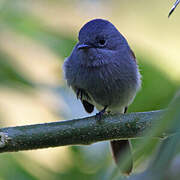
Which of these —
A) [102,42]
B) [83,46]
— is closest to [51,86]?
[83,46]

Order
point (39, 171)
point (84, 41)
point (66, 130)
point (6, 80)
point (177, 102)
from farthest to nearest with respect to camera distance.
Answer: point (84, 41), point (6, 80), point (66, 130), point (39, 171), point (177, 102)

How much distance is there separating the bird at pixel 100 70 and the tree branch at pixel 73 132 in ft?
3.04

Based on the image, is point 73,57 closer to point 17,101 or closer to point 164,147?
point 17,101

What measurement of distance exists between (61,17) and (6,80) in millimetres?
3567

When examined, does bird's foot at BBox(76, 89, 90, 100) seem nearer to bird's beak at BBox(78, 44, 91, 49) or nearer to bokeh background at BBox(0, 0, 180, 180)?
bokeh background at BBox(0, 0, 180, 180)

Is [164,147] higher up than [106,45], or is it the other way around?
[164,147]

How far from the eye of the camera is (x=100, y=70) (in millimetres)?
3191

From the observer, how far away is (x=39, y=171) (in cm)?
194

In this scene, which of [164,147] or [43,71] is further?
[43,71]

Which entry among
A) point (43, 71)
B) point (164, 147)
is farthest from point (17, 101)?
point (164, 147)

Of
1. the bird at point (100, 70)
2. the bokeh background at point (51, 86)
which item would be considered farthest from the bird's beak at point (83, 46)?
the bokeh background at point (51, 86)

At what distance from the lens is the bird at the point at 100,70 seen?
10.4 feet

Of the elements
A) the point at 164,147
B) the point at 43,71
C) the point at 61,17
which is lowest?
the point at 43,71

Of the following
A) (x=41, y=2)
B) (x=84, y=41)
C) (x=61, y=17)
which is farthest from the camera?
(x=61, y=17)
